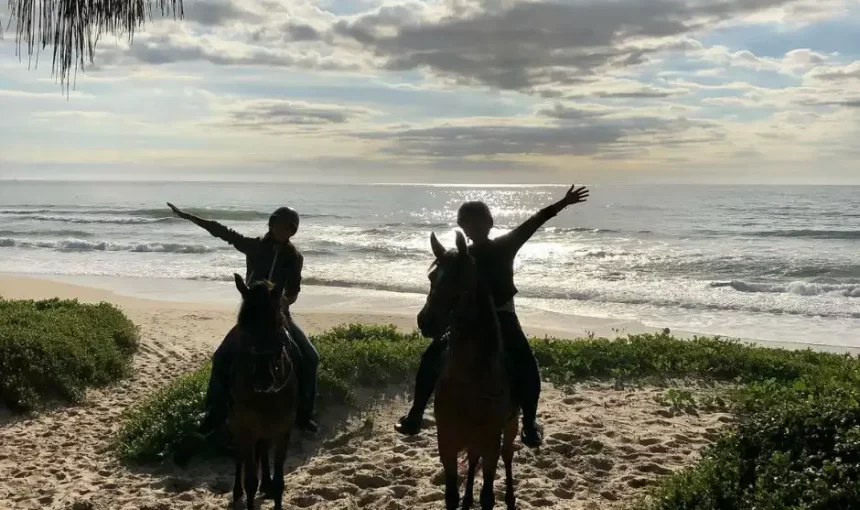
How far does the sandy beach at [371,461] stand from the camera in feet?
21.3

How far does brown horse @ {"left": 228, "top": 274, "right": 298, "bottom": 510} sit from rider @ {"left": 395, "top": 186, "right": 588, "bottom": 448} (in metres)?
1.08

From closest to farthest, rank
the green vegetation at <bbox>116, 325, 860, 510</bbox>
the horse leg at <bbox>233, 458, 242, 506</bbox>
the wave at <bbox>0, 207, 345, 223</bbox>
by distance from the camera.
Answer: the green vegetation at <bbox>116, 325, 860, 510</bbox>
the horse leg at <bbox>233, 458, 242, 506</bbox>
the wave at <bbox>0, 207, 345, 223</bbox>

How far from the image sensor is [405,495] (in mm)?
6543

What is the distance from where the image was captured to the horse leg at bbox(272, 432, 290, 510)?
5816mm

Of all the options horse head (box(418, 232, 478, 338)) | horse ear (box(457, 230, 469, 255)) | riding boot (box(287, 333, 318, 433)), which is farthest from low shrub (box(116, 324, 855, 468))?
horse ear (box(457, 230, 469, 255))

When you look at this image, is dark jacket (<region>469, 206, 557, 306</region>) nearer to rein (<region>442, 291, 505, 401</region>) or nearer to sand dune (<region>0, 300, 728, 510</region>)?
rein (<region>442, 291, 505, 401</region>)

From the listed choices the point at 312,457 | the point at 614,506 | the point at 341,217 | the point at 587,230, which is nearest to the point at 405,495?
the point at 312,457

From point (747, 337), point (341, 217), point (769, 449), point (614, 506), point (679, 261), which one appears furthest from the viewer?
point (341, 217)

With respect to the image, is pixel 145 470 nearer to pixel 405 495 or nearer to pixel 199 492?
pixel 199 492

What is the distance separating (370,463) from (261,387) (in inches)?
104

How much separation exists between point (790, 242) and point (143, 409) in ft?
118

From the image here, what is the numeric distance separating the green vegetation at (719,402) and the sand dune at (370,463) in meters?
0.44

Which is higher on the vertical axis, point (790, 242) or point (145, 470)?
point (790, 242)

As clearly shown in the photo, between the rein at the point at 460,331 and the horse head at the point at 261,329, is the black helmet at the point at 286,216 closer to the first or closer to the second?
the horse head at the point at 261,329
